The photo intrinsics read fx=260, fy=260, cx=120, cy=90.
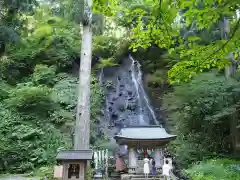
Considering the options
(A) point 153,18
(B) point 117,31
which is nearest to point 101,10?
(A) point 153,18

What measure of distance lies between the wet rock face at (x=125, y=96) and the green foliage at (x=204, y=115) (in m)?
4.37

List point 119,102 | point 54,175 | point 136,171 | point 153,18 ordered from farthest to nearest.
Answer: point 119,102 → point 136,171 → point 54,175 → point 153,18

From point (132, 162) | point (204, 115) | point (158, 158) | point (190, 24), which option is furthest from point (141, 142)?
point (190, 24)

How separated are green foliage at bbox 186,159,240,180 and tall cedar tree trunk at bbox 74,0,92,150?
14.0 ft

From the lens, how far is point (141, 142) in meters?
10.9

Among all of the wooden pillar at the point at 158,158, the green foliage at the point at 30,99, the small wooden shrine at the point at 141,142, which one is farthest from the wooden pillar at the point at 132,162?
the green foliage at the point at 30,99

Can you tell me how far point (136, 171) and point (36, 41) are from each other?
1303cm

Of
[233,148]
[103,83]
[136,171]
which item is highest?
[103,83]

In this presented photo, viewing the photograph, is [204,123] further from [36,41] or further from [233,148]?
[36,41]

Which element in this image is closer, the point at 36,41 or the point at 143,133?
the point at 143,133

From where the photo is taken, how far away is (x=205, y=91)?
39.9 ft

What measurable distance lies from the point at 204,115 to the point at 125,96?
27.5 feet

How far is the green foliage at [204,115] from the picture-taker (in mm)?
11836

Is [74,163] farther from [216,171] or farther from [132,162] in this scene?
[216,171]
